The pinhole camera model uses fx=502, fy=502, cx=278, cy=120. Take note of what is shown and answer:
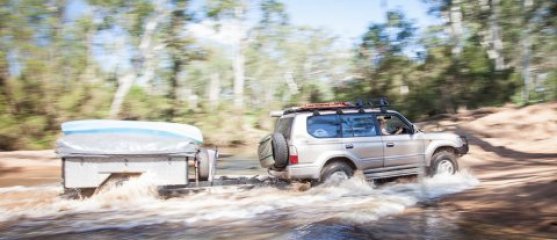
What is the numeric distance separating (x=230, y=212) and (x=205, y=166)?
1.59 m

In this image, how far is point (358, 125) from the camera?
33.2 ft

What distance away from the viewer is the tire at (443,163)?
10.6 meters

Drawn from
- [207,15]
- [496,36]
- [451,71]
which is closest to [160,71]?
[207,15]

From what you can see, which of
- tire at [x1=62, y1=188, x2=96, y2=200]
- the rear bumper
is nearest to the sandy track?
the rear bumper

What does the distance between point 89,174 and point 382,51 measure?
27786mm

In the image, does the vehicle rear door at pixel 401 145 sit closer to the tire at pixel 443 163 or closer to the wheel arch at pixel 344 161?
the tire at pixel 443 163

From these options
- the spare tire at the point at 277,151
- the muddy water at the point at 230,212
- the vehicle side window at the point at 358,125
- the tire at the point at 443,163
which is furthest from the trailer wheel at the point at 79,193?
the tire at the point at 443,163

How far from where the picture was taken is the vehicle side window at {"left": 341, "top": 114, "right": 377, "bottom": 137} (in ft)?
32.8

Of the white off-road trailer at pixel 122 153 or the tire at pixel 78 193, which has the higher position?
the white off-road trailer at pixel 122 153

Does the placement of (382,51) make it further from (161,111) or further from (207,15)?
(161,111)

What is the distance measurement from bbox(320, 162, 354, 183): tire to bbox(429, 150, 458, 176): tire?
193 centimetres

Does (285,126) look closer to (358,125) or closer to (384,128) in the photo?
(358,125)

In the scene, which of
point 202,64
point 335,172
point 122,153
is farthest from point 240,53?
point 122,153

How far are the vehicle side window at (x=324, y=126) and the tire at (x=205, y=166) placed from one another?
6.56 feet
